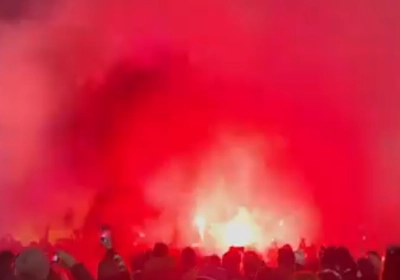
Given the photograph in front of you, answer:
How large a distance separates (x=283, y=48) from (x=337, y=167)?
6.65 ft

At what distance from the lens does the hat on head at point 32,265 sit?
288 cm

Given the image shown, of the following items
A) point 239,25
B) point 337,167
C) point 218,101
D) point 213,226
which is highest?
point 239,25

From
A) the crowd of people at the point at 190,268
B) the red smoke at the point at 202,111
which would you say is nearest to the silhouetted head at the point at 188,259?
the crowd of people at the point at 190,268

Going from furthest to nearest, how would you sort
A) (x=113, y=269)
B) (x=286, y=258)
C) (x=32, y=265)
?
(x=286, y=258), (x=113, y=269), (x=32, y=265)

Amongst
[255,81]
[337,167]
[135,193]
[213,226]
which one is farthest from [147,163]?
[337,167]

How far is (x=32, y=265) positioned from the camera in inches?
113

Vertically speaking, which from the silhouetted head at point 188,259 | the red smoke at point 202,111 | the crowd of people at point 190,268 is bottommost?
the crowd of people at point 190,268

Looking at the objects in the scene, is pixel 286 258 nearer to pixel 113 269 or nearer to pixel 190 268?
pixel 190 268

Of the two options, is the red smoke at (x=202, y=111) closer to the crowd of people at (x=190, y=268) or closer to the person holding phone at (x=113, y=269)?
the crowd of people at (x=190, y=268)

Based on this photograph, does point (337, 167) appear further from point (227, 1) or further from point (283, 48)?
point (227, 1)

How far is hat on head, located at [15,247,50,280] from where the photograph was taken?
9.46ft

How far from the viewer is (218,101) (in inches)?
442

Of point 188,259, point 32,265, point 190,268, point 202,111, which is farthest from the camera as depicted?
point 202,111

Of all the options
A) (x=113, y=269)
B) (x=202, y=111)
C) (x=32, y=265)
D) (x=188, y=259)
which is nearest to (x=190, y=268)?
(x=113, y=269)
